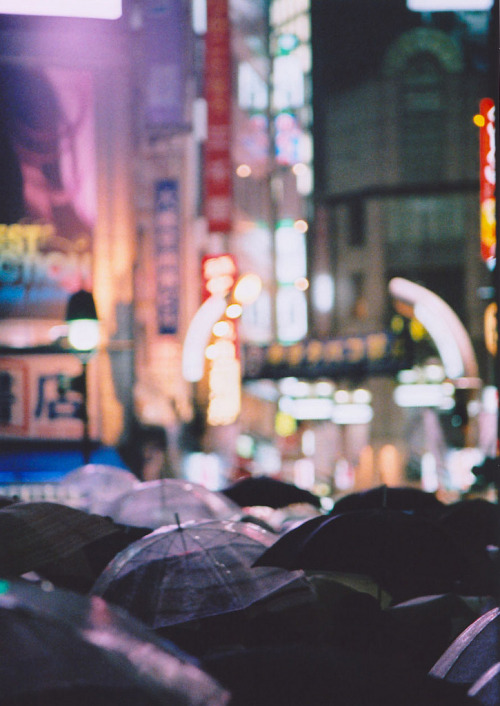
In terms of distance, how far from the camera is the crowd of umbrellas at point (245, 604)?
3.04 m

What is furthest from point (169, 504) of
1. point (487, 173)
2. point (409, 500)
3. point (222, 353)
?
point (222, 353)

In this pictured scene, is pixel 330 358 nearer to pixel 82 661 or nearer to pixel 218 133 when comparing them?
pixel 218 133

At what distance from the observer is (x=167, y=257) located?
75.7 ft

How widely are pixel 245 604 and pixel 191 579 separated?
442 millimetres

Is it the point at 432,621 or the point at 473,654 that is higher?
the point at 473,654

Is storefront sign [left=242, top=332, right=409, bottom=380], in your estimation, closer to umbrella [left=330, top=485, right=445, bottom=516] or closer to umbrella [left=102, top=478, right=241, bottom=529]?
umbrella [left=102, top=478, right=241, bottom=529]

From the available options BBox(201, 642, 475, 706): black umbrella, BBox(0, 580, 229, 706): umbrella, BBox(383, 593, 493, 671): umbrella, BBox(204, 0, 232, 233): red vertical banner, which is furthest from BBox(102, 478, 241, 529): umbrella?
BBox(204, 0, 232, 233): red vertical banner

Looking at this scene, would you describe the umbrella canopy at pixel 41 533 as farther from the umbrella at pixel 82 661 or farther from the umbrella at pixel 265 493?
the umbrella at pixel 265 493

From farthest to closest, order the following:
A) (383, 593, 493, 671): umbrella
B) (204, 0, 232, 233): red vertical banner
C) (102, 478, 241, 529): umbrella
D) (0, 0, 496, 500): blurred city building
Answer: (204, 0, 232, 233): red vertical banner, (0, 0, 496, 500): blurred city building, (102, 478, 241, 529): umbrella, (383, 593, 493, 671): umbrella

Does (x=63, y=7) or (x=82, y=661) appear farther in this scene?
(x=63, y=7)

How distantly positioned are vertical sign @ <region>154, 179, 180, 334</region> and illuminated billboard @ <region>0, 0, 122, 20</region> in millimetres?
9299

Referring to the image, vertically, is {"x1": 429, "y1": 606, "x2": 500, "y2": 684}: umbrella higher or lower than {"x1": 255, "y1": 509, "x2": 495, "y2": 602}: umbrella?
lower

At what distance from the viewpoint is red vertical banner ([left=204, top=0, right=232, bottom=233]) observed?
857 inches

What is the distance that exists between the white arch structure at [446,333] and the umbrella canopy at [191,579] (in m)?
19.5
